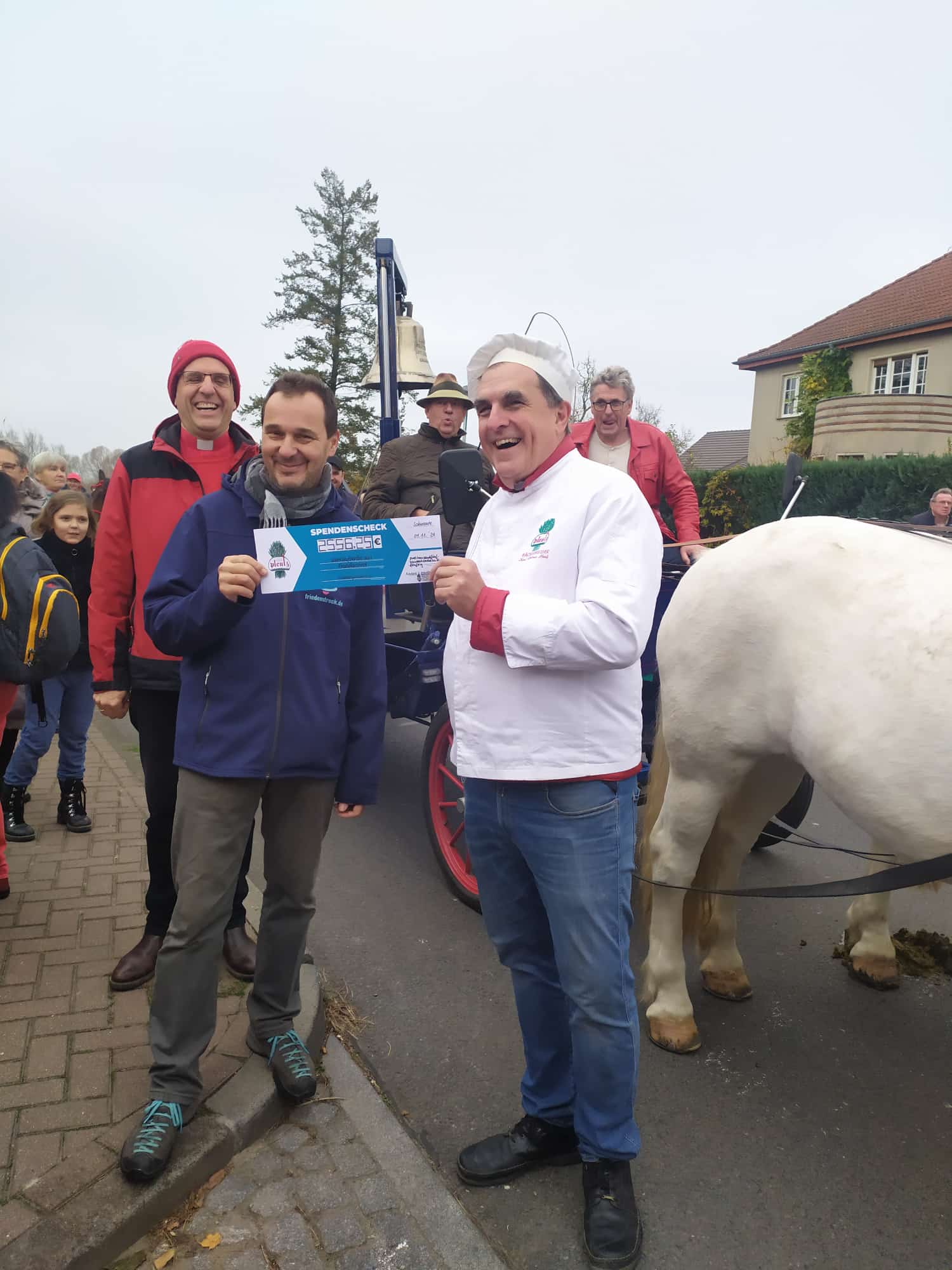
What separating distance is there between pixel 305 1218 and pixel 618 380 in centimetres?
325

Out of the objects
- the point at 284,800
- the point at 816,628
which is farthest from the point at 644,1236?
the point at 816,628

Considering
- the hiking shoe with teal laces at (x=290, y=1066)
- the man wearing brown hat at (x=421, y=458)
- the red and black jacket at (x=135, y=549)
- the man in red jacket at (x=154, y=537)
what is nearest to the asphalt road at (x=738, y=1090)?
the hiking shoe with teal laces at (x=290, y=1066)

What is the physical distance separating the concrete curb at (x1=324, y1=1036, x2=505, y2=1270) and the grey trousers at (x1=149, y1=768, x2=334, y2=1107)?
1.41 ft

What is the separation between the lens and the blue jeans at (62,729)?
14.1 feet

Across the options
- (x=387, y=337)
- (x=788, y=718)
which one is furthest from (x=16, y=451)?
(x=788, y=718)

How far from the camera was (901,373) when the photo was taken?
24.8 m

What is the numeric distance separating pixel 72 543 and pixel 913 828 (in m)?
3.86

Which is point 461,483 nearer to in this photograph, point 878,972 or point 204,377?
point 204,377

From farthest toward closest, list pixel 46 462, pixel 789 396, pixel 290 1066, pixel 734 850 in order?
pixel 789 396 → pixel 46 462 → pixel 734 850 → pixel 290 1066

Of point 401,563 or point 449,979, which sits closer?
point 401,563

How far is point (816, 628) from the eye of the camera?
2195 mm

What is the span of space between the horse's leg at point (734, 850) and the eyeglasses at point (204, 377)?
2.00 meters

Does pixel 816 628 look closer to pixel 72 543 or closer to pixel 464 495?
pixel 464 495

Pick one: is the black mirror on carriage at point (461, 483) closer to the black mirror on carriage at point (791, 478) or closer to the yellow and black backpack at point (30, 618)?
the black mirror on carriage at point (791, 478)
